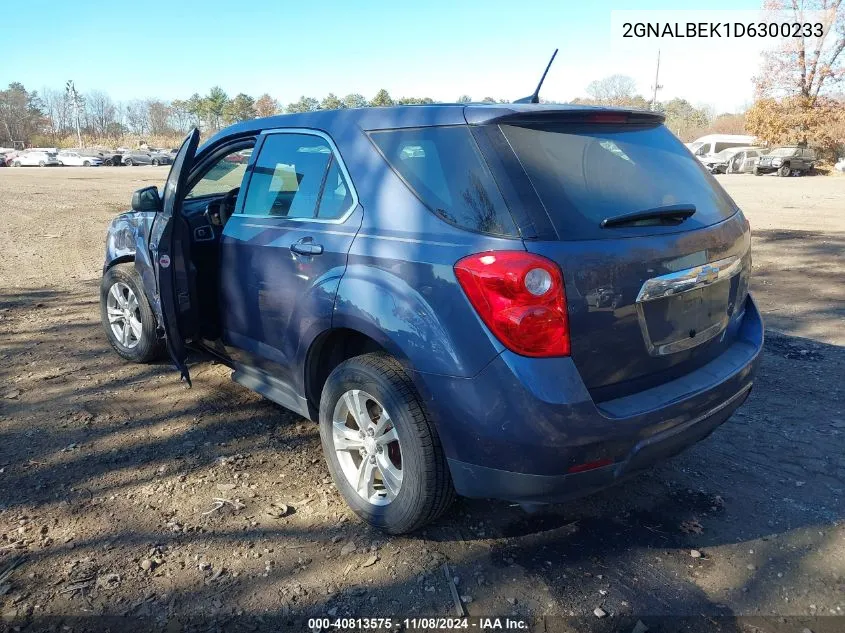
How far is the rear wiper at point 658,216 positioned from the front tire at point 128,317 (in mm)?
3216

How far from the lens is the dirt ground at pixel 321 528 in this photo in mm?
2414

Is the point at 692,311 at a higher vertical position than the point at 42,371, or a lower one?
higher

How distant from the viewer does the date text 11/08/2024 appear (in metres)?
2.30

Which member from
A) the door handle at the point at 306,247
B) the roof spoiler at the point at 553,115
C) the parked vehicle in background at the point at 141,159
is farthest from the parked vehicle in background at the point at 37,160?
the roof spoiler at the point at 553,115

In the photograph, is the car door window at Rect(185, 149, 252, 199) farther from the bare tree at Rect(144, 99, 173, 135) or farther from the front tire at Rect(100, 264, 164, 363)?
the bare tree at Rect(144, 99, 173, 135)

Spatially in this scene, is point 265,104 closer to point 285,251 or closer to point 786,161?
point 786,161

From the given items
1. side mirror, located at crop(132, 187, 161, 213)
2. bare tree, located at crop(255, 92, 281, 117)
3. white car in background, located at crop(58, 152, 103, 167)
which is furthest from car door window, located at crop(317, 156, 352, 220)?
bare tree, located at crop(255, 92, 281, 117)

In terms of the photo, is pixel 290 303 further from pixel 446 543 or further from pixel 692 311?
pixel 692 311

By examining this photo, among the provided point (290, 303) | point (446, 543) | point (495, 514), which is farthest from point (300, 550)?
point (290, 303)

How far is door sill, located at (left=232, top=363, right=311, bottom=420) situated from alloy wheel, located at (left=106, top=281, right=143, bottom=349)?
4.08 ft

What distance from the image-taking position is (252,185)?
3623 mm

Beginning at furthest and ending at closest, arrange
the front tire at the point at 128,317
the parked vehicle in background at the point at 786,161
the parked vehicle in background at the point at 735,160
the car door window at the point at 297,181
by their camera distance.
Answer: the parked vehicle in background at the point at 735,160
the parked vehicle in background at the point at 786,161
the front tire at the point at 128,317
the car door window at the point at 297,181

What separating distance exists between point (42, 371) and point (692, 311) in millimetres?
4315

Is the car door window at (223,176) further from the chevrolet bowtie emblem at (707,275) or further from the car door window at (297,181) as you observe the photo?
the chevrolet bowtie emblem at (707,275)
